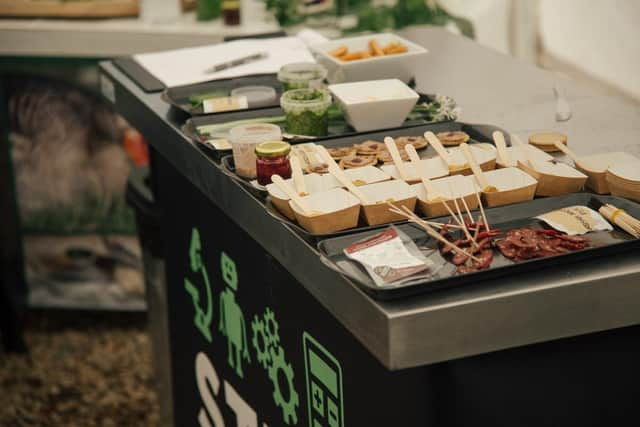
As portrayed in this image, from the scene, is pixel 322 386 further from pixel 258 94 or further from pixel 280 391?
pixel 258 94

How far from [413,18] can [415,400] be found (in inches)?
94.8

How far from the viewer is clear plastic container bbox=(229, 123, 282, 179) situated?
6.41 feet

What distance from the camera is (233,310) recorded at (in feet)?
7.56

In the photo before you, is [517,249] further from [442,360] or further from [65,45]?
[65,45]

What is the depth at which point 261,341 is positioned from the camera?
217cm

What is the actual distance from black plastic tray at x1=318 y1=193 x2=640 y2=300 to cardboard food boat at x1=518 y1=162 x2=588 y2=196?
33 mm

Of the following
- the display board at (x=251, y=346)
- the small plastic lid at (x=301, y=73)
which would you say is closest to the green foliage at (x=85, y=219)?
the display board at (x=251, y=346)

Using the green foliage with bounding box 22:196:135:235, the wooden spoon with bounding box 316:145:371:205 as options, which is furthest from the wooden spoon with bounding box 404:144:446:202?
the green foliage with bounding box 22:196:135:235

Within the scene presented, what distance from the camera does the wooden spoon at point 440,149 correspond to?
1.88 m

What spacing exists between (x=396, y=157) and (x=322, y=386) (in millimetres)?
441

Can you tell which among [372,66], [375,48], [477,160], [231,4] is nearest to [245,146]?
[477,160]

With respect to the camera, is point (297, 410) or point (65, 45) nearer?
point (297, 410)

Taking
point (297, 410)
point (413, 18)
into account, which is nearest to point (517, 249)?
point (297, 410)

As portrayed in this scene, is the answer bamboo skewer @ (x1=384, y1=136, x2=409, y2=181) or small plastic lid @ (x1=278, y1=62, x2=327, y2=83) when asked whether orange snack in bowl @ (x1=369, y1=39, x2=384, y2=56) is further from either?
bamboo skewer @ (x1=384, y1=136, x2=409, y2=181)
